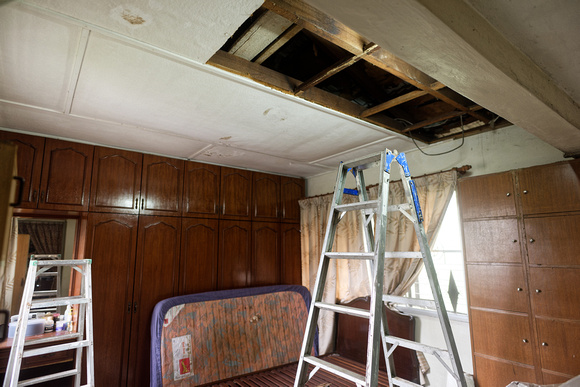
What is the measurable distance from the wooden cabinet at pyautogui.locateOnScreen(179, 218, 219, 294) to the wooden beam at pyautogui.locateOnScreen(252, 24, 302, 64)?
7.44 feet

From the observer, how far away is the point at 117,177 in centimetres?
326

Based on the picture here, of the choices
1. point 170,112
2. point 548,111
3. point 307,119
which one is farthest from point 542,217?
point 170,112

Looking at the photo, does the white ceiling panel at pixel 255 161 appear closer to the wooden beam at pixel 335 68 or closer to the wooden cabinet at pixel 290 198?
the wooden cabinet at pixel 290 198

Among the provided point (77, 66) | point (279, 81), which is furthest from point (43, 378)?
point (279, 81)

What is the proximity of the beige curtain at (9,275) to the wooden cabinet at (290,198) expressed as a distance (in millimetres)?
2913

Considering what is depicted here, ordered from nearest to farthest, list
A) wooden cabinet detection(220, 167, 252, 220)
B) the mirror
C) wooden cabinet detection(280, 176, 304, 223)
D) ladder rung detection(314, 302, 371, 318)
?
ladder rung detection(314, 302, 371, 318) < the mirror < wooden cabinet detection(220, 167, 252, 220) < wooden cabinet detection(280, 176, 304, 223)

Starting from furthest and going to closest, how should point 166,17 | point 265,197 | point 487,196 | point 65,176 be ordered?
1. point 265,197
2. point 65,176
3. point 487,196
4. point 166,17

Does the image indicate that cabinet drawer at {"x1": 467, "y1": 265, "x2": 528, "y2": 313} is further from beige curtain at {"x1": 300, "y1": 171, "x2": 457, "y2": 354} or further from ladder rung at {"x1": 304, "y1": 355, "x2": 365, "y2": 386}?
ladder rung at {"x1": 304, "y1": 355, "x2": 365, "y2": 386}

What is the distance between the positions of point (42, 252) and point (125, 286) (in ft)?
2.83

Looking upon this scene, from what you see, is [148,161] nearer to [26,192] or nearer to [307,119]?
[26,192]

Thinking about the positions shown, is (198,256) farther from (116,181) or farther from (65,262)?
(65,262)

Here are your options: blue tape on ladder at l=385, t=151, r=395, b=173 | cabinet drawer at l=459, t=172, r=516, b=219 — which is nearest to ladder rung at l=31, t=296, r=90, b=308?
blue tape on ladder at l=385, t=151, r=395, b=173

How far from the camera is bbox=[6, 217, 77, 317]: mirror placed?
299 cm

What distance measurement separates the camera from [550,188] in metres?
2.11
